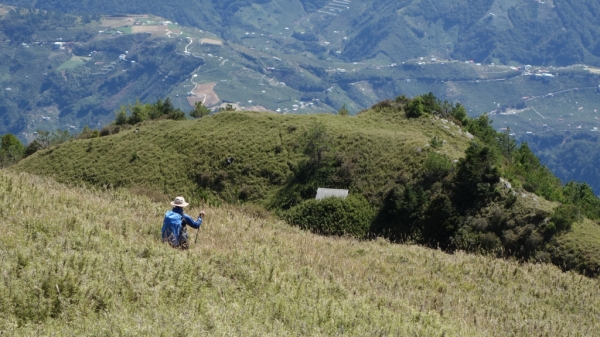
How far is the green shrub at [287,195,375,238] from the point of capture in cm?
2848

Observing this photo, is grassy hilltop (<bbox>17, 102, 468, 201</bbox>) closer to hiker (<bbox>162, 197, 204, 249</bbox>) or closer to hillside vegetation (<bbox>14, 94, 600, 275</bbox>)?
hillside vegetation (<bbox>14, 94, 600, 275</bbox>)

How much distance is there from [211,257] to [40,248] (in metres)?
3.22

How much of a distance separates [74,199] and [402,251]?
10546mm

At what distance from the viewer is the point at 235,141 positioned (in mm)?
40125

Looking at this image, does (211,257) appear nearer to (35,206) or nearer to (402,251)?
(35,206)

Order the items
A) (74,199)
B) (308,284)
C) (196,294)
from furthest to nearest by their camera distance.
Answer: (74,199), (308,284), (196,294)

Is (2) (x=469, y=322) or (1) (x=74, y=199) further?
(1) (x=74, y=199)

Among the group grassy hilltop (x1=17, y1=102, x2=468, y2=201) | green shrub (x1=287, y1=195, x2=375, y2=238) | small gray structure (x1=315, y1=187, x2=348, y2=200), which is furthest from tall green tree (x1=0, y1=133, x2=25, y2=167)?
green shrub (x1=287, y1=195, x2=375, y2=238)

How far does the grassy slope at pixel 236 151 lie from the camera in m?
34.3

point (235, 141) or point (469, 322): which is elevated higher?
point (469, 322)

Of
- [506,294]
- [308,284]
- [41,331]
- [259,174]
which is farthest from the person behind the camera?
[259,174]

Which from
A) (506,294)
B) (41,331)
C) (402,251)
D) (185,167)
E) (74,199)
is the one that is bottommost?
(185,167)

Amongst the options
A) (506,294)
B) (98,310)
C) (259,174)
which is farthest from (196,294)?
(259,174)

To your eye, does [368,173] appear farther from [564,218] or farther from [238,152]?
[564,218]
